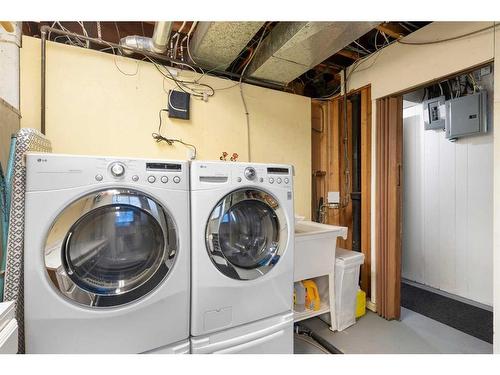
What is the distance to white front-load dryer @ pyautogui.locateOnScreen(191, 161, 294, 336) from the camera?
1095 mm

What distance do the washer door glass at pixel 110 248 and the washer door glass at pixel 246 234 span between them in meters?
0.21

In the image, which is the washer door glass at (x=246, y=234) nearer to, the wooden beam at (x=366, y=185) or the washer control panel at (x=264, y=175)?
the washer control panel at (x=264, y=175)

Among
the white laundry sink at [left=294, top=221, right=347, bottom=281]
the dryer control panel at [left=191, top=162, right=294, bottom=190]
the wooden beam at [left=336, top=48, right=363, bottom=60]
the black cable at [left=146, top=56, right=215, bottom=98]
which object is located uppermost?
the wooden beam at [left=336, top=48, right=363, bottom=60]

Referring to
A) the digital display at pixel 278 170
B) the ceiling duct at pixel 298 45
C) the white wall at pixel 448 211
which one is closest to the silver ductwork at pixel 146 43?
the ceiling duct at pixel 298 45

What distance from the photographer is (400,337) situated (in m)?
1.77

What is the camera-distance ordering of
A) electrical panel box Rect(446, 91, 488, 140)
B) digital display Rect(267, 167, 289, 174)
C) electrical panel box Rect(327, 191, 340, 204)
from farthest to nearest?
electrical panel box Rect(327, 191, 340, 204), electrical panel box Rect(446, 91, 488, 140), digital display Rect(267, 167, 289, 174)

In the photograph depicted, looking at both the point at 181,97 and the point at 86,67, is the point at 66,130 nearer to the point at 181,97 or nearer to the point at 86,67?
the point at 86,67

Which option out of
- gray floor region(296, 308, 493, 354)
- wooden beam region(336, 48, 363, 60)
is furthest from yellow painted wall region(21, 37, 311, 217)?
gray floor region(296, 308, 493, 354)

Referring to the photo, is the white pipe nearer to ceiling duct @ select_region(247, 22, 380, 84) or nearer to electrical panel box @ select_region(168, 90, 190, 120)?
electrical panel box @ select_region(168, 90, 190, 120)

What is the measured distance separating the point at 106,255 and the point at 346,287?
5.62 ft

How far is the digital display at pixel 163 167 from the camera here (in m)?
1.02

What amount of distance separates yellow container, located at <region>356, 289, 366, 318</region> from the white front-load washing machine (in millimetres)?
1569

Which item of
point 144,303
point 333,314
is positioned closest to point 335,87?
point 333,314

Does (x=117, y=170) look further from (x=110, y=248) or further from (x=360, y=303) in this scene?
(x=360, y=303)
